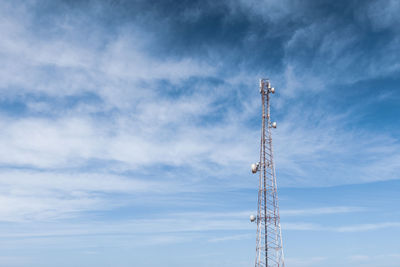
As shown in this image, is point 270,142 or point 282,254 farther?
point 270,142

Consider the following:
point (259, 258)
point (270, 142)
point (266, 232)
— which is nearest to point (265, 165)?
point (270, 142)

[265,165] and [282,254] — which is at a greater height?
[265,165]

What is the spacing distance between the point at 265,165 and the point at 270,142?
15.8 feet

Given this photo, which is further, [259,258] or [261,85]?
[261,85]

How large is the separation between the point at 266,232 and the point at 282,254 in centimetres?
501

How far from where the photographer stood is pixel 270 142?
7975 centimetres

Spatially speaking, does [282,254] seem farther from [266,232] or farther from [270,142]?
[270,142]

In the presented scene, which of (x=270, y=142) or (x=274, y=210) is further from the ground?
(x=270, y=142)

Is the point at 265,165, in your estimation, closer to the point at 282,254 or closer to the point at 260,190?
the point at 260,190

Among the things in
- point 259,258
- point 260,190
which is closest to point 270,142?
point 260,190

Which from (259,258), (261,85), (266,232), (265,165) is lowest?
(259,258)

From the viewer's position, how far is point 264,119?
3167 inches

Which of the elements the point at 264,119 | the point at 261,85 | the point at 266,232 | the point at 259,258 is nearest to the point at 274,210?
the point at 266,232

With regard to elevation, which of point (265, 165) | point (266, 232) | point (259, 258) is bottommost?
point (259, 258)
